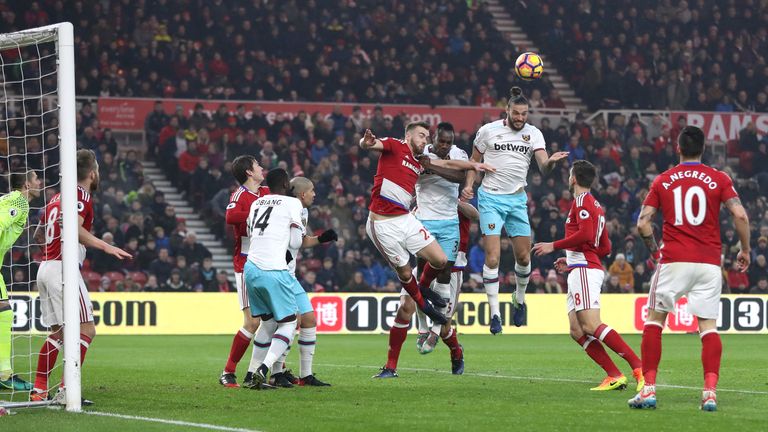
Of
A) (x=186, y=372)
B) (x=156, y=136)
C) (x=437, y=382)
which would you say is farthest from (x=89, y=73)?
(x=437, y=382)

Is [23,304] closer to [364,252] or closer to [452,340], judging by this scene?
[364,252]

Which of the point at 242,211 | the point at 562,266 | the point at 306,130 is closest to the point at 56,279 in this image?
the point at 242,211

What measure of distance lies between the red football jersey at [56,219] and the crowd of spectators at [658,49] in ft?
79.7

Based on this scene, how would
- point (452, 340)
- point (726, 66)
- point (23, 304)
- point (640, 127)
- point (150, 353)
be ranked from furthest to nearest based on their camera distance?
point (726, 66)
point (640, 127)
point (23, 304)
point (150, 353)
point (452, 340)

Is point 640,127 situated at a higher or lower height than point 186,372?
higher

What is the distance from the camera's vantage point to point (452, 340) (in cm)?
1332

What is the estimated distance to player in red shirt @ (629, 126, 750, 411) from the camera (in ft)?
30.0

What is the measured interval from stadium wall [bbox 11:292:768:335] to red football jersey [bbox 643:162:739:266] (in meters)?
15.1

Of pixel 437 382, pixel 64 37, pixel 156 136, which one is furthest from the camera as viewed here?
pixel 156 136

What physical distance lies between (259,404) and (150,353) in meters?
8.59

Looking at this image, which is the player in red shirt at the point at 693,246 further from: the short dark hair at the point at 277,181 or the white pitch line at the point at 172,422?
the short dark hair at the point at 277,181

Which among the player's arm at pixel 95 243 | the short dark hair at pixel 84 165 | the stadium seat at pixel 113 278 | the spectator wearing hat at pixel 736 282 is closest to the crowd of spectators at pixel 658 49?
the spectator wearing hat at pixel 736 282

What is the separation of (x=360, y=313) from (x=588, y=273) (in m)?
13.5

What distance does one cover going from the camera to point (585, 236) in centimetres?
1107
